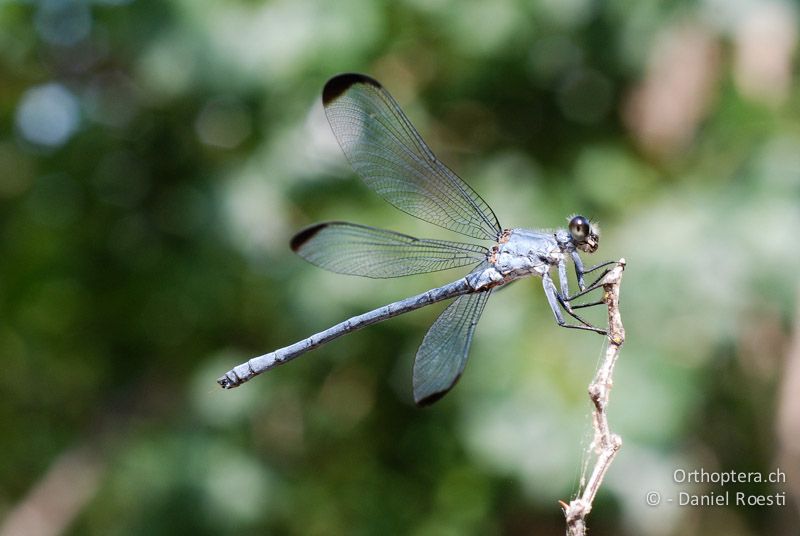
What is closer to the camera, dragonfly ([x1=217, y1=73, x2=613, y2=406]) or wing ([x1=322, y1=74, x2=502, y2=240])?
dragonfly ([x1=217, y1=73, x2=613, y2=406])

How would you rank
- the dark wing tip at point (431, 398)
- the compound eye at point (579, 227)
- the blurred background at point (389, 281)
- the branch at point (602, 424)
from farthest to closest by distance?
the blurred background at point (389, 281) → the compound eye at point (579, 227) → the dark wing tip at point (431, 398) → the branch at point (602, 424)

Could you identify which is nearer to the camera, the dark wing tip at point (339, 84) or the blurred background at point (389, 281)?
the dark wing tip at point (339, 84)

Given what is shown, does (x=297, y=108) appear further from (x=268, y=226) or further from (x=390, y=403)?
(x=390, y=403)

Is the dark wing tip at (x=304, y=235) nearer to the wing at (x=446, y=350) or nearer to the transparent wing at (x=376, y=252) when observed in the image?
the transparent wing at (x=376, y=252)

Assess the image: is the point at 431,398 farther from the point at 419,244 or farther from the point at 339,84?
the point at 339,84

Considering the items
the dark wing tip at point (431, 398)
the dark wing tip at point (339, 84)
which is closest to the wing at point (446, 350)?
the dark wing tip at point (431, 398)

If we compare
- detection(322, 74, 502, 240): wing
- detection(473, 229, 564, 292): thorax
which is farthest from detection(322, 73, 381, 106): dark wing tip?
detection(473, 229, 564, 292): thorax

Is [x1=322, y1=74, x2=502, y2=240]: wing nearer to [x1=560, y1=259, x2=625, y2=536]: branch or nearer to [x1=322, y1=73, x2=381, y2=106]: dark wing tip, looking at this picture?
[x1=322, y1=73, x2=381, y2=106]: dark wing tip

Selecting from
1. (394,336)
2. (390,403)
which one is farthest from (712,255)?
(390,403)
